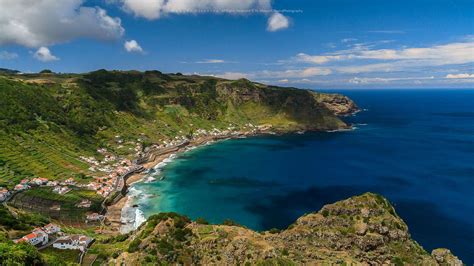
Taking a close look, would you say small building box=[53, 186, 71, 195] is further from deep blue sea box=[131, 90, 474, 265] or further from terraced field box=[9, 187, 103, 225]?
deep blue sea box=[131, 90, 474, 265]

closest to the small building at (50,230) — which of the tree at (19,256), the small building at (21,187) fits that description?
the tree at (19,256)

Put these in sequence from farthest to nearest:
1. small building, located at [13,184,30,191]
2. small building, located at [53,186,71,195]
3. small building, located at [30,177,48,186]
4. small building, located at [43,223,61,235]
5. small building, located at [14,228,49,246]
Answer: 1. small building, located at [30,177,48,186]
2. small building, located at [53,186,71,195]
3. small building, located at [13,184,30,191]
4. small building, located at [43,223,61,235]
5. small building, located at [14,228,49,246]

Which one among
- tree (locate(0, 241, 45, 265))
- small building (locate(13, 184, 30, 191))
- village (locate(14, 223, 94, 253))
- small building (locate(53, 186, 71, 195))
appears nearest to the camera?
tree (locate(0, 241, 45, 265))

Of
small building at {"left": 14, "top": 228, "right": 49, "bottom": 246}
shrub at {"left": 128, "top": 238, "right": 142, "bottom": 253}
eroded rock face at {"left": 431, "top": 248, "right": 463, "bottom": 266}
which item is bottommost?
small building at {"left": 14, "top": 228, "right": 49, "bottom": 246}

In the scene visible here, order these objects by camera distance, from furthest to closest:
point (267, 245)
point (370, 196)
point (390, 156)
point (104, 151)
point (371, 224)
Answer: point (390, 156)
point (104, 151)
point (370, 196)
point (371, 224)
point (267, 245)

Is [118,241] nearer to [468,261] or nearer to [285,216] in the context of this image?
[285,216]

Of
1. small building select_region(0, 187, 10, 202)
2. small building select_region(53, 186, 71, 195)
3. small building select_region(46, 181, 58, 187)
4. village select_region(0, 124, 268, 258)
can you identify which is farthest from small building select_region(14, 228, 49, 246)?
small building select_region(46, 181, 58, 187)

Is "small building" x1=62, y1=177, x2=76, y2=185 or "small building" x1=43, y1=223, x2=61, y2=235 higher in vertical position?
"small building" x1=43, y1=223, x2=61, y2=235

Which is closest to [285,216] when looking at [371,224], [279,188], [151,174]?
[279,188]

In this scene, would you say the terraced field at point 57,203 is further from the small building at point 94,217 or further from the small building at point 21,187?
the small building at point 21,187
